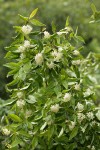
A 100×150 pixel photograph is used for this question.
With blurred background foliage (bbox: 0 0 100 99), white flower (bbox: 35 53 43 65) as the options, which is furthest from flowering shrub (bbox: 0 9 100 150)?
blurred background foliage (bbox: 0 0 100 99)

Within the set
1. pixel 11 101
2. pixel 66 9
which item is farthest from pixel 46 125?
pixel 66 9

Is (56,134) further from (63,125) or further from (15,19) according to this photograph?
(15,19)

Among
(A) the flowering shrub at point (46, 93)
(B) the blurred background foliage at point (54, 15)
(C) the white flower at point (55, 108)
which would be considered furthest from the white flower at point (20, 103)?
(B) the blurred background foliage at point (54, 15)

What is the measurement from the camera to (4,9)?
534 cm

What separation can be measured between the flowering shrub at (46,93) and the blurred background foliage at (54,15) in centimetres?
212

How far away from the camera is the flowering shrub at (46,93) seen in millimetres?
2180

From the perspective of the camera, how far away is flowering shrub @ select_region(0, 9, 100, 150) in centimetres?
218

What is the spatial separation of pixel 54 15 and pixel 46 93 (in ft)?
12.8

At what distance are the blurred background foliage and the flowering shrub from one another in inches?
83.5

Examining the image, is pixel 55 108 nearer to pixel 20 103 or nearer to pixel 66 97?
pixel 66 97

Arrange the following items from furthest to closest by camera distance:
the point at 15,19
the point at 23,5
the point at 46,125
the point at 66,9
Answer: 1. the point at 66,9
2. the point at 23,5
3. the point at 15,19
4. the point at 46,125

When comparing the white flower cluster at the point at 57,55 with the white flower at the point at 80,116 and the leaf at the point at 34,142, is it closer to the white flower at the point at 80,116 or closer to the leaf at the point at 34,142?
the white flower at the point at 80,116

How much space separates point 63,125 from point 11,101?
32 centimetres

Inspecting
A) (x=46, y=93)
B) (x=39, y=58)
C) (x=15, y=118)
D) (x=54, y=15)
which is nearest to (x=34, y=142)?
Result: (x=15, y=118)
